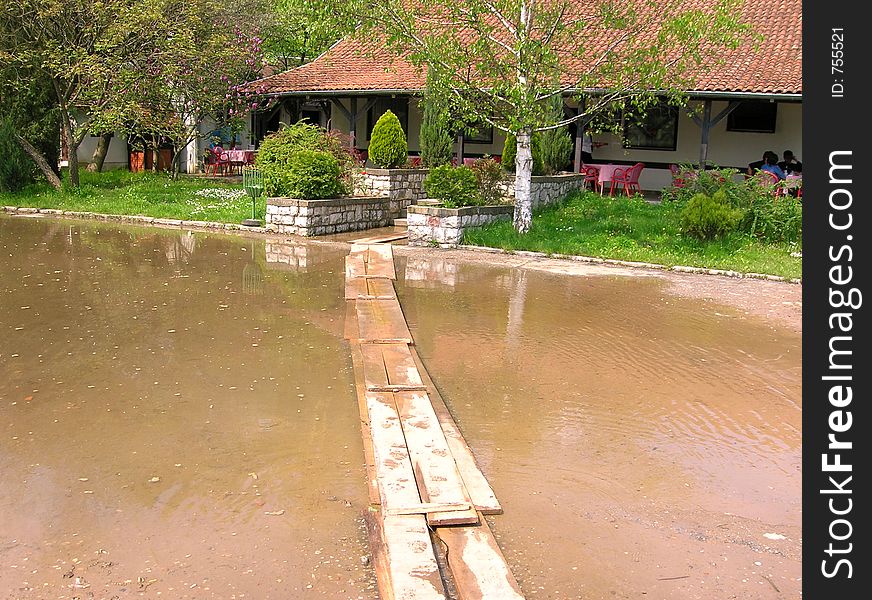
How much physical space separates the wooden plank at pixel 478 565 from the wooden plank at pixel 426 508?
0.13m

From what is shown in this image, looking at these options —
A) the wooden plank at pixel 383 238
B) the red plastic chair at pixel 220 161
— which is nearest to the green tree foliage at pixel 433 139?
the wooden plank at pixel 383 238

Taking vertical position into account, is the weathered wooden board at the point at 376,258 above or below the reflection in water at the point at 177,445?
above

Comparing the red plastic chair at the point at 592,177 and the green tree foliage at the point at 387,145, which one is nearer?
the green tree foliage at the point at 387,145

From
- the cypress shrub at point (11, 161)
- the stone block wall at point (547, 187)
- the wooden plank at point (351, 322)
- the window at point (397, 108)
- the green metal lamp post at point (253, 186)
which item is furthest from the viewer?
the window at point (397, 108)

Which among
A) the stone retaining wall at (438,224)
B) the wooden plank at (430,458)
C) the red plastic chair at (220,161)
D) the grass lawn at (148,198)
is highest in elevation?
the red plastic chair at (220,161)

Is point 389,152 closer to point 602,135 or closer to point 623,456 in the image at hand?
point 602,135

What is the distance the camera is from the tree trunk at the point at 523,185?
558 inches

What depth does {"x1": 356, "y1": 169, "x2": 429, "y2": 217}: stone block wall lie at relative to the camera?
54.1 feet

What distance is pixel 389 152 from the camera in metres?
16.7

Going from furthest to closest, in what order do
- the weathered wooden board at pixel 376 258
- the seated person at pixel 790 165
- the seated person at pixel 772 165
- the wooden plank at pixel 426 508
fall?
the seated person at pixel 790 165 < the seated person at pixel 772 165 < the weathered wooden board at pixel 376 258 < the wooden plank at pixel 426 508

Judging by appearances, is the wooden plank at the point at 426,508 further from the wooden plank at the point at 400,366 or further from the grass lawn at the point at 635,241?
the grass lawn at the point at 635,241

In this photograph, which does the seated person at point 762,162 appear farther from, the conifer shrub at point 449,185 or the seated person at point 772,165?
the conifer shrub at point 449,185

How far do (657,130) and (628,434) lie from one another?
16.1m

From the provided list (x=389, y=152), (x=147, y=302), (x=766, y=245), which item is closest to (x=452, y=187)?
(x=389, y=152)
